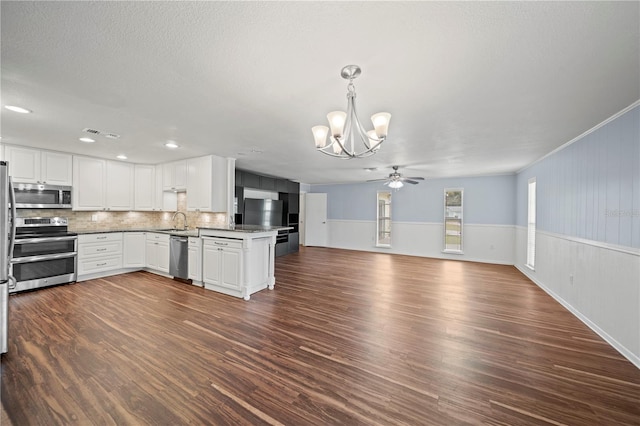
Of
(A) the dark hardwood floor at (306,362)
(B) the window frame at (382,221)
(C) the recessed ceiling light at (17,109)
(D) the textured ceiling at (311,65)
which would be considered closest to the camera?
(D) the textured ceiling at (311,65)

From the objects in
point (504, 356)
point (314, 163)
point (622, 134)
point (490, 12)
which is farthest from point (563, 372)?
point (314, 163)

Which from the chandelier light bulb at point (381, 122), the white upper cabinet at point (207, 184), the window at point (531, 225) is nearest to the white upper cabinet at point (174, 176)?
the white upper cabinet at point (207, 184)

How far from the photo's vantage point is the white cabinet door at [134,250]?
4.98 meters

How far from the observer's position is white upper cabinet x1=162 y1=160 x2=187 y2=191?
16.5 feet

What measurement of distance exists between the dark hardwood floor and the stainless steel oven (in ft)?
1.01

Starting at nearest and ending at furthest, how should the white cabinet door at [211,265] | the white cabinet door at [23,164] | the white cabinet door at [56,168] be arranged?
the white cabinet door at [23,164] → the white cabinet door at [211,265] → the white cabinet door at [56,168]

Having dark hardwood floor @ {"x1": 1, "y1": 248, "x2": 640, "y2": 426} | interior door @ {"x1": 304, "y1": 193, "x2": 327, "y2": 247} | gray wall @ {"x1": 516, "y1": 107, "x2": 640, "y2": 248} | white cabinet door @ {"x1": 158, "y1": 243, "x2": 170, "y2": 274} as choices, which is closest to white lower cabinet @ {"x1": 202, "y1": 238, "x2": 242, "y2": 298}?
dark hardwood floor @ {"x1": 1, "y1": 248, "x2": 640, "y2": 426}

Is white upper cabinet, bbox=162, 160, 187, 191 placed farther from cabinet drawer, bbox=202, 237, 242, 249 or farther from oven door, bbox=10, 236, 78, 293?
oven door, bbox=10, 236, 78, 293

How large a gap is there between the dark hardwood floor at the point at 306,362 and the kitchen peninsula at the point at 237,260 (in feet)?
0.79

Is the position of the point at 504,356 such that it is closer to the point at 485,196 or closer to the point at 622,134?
the point at 622,134

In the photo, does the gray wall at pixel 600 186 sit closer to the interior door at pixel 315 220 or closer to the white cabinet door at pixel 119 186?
the interior door at pixel 315 220

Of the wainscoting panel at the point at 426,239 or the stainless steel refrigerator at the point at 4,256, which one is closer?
the stainless steel refrigerator at the point at 4,256

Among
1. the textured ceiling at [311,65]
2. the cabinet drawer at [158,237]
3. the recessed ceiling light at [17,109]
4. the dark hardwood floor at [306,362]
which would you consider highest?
the textured ceiling at [311,65]

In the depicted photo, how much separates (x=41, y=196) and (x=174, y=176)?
2005 millimetres
